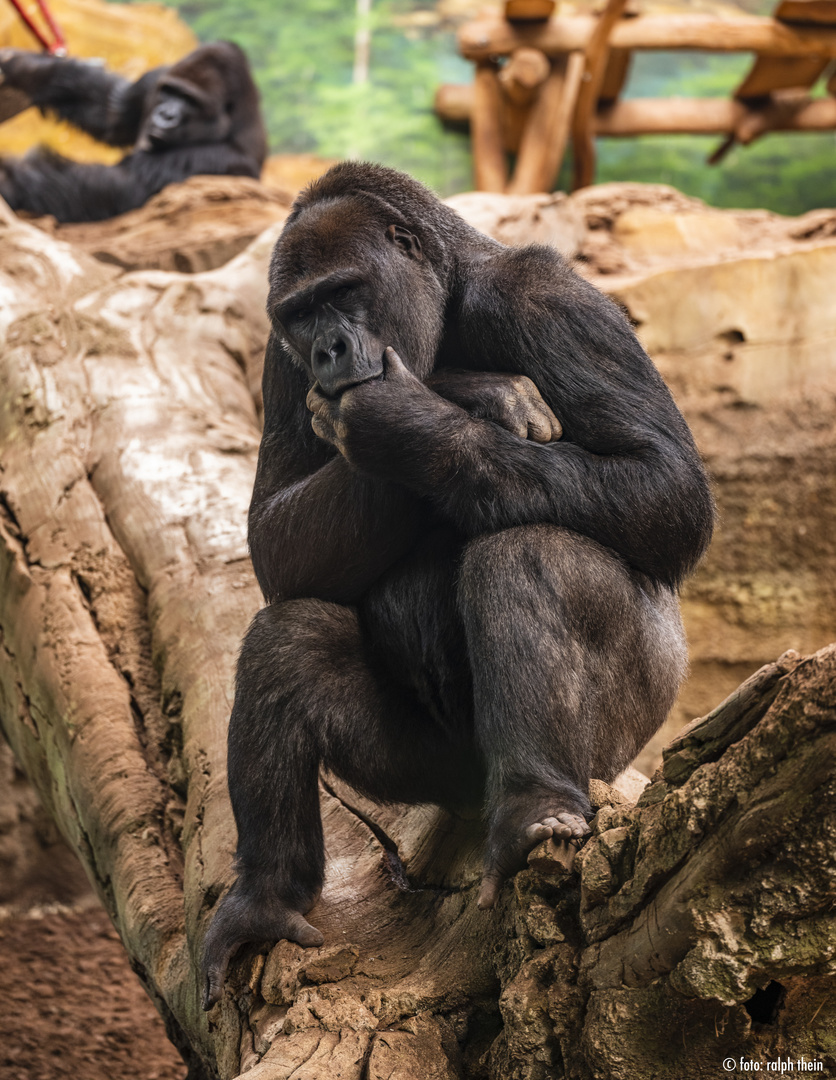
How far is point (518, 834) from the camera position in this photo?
6.48 feet

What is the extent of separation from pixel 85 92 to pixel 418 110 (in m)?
3.12

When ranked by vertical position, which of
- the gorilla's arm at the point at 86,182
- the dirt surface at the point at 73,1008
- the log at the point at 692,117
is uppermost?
the log at the point at 692,117

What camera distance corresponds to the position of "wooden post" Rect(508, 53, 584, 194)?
8766 millimetres

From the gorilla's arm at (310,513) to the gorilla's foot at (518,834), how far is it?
71 centimetres

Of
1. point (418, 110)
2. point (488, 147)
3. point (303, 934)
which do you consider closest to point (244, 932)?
point (303, 934)

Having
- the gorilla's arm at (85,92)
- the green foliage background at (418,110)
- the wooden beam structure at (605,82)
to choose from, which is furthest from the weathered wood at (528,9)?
the gorilla's arm at (85,92)

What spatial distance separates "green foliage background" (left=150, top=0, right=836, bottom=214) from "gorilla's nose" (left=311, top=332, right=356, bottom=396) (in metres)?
8.22

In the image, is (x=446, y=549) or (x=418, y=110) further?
(x=418, y=110)

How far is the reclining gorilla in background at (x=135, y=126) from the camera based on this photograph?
7.86 meters

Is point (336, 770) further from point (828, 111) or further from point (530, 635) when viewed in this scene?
point (828, 111)

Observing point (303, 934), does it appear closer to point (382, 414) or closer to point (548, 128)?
point (382, 414)

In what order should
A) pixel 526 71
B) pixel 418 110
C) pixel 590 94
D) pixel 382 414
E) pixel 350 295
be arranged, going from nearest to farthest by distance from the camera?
1. pixel 382 414
2. pixel 350 295
3. pixel 526 71
4. pixel 590 94
5. pixel 418 110

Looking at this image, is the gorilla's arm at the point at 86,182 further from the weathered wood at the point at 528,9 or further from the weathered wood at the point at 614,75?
the weathered wood at the point at 614,75

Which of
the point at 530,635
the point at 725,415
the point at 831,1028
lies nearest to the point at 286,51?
the point at 725,415
